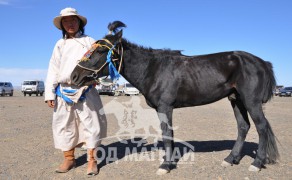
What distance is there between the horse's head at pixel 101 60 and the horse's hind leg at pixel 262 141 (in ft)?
8.05

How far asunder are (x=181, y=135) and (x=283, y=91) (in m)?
45.4

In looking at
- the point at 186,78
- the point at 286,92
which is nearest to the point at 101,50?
the point at 186,78

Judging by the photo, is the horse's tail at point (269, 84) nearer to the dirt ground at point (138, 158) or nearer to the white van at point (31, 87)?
the dirt ground at point (138, 158)

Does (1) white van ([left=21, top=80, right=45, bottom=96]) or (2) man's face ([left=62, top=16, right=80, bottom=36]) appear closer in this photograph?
(2) man's face ([left=62, top=16, right=80, bottom=36])

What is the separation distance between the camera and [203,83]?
18.3ft

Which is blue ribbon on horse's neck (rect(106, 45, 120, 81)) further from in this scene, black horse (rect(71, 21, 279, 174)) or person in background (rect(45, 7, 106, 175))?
person in background (rect(45, 7, 106, 175))

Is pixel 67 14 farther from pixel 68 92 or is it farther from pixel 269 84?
pixel 269 84

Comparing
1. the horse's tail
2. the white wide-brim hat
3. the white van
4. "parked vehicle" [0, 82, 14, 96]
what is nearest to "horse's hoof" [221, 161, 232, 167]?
the horse's tail

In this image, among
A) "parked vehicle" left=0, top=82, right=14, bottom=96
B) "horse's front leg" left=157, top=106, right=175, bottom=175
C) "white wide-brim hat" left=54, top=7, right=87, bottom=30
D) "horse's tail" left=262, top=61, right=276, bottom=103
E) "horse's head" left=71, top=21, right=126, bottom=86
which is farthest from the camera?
"parked vehicle" left=0, top=82, right=14, bottom=96

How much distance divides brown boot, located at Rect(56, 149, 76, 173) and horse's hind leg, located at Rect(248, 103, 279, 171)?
306cm

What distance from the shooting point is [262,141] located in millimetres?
5512

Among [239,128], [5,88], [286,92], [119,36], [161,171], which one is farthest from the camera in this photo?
[286,92]

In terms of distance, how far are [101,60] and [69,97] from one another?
0.81 m

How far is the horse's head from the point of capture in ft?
16.8
